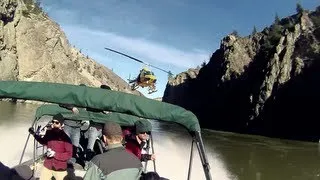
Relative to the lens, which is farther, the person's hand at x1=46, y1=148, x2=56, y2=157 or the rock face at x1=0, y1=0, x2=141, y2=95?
the rock face at x1=0, y1=0, x2=141, y2=95

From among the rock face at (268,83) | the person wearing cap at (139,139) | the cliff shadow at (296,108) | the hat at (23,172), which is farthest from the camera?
the rock face at (268,83)

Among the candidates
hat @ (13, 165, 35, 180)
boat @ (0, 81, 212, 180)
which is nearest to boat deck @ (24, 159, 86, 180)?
hat @ (13, 165, 35, 180)

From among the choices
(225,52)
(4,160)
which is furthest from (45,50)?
(4,160)

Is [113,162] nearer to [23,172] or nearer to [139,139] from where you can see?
[139,139]

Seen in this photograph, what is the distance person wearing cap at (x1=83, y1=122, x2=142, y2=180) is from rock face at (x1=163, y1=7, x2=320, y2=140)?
84.1 metres

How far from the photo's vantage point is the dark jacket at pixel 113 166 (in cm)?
546

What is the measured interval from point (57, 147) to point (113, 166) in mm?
3633

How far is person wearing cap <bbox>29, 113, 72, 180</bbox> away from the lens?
8945 mm

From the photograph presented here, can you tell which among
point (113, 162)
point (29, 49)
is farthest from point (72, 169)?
point (29, 49)

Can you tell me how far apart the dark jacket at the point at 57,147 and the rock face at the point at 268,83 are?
267 feet

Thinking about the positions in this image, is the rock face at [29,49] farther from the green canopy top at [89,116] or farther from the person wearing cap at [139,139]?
the person wearing cap at [139,139]

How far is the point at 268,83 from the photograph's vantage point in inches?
4141

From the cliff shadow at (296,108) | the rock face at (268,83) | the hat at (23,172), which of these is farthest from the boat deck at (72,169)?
the cliff shadow at (296,108)

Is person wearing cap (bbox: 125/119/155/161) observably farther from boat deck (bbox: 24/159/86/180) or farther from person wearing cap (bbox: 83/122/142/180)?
person wearing cap (bbox: 83/122/142/180)
